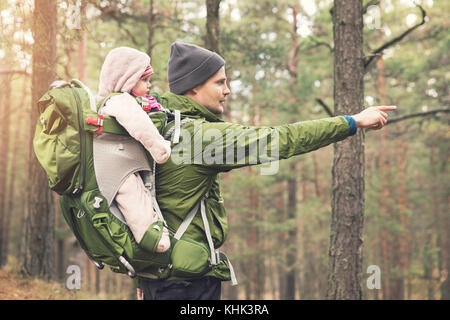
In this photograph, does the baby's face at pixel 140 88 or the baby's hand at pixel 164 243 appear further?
the baby's face at pixel 140 88

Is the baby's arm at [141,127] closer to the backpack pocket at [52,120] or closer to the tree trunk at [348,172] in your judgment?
the backpack pocket at [52,120]

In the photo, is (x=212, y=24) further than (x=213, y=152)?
Yes

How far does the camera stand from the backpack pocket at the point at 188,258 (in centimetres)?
236

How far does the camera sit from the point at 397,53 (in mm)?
22125

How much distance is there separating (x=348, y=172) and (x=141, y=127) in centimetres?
475

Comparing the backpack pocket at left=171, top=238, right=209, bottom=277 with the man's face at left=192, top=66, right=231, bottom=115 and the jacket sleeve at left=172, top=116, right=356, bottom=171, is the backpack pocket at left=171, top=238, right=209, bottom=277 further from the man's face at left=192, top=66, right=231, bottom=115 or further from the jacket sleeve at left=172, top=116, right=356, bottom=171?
the man's face at left=192, top=66, right=231, bottom=115

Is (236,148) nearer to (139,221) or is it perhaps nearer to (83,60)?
(139,221)

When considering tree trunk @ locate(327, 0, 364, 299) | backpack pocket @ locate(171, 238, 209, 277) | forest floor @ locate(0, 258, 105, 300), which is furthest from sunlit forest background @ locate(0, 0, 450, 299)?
backpack pocket @ locate(171, 238, 209, 277)

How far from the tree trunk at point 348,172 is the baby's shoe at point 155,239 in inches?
181

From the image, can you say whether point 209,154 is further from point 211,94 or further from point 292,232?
point 292,232

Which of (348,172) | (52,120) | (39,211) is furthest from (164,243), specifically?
(39,211)

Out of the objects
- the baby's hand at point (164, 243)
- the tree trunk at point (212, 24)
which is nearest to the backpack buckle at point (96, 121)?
the baby's hand at point (164, 243)

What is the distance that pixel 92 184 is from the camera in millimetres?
2268

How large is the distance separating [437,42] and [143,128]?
19.9m
